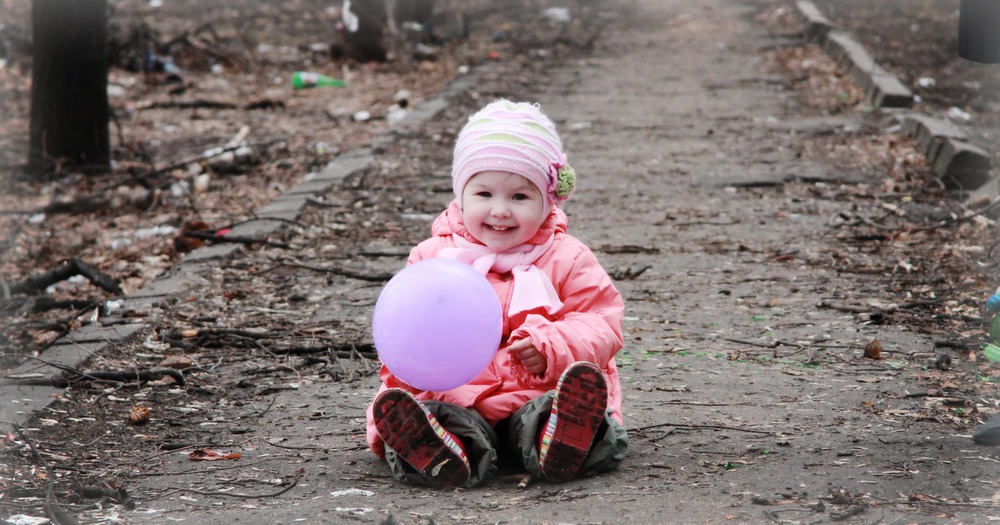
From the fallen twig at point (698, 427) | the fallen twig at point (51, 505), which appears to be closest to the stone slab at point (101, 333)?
the fallen twig at point (51, 505)

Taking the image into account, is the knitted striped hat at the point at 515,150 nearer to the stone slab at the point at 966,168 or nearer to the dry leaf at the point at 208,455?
the dry leaf at the point at 208,455

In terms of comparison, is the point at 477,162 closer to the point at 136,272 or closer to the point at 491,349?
the point at 491,349

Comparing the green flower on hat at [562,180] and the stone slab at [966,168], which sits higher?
the green flower on hat at [562,180]

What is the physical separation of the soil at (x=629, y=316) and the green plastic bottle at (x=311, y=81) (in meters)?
0.18

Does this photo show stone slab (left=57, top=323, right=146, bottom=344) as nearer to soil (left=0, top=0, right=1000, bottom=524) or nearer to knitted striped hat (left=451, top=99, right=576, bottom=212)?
soil (left=0, top=0, right=1000, bottom=524)

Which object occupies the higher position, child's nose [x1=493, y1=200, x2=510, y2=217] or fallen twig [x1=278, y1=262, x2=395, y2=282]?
child's nose [x1=493, y1=200, x2=510, y2=217]

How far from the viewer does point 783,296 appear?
5152 mm

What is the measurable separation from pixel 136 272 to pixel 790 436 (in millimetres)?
3819

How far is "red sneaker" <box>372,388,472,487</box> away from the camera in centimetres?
295

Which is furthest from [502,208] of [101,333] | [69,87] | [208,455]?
[69,87]

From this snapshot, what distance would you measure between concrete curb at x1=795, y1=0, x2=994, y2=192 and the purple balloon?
4.69 meters

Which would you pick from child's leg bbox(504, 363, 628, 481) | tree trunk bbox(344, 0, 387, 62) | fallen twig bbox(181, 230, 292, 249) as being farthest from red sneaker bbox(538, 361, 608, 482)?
tree trunk bbox(344, 0, 387, 62)

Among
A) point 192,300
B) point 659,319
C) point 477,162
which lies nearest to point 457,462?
point 477,162

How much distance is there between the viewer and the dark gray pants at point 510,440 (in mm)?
3084
